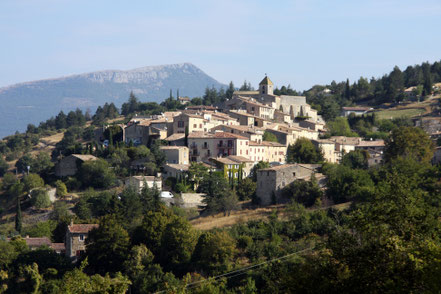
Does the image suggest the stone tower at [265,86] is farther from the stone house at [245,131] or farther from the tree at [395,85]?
the tree at [395,85]

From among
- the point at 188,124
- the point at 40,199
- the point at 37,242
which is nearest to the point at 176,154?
the point at 188,124

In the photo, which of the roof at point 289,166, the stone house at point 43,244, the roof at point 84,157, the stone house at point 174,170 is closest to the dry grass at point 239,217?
the roof at point 289,166

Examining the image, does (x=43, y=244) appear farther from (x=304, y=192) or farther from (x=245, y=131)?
(x=245, y=131)

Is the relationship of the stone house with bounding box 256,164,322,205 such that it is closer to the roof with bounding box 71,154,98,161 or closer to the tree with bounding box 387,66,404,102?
the roof with bounding box 71,154,98,161

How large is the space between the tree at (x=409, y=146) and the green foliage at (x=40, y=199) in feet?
102

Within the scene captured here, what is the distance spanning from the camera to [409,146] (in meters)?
57.7

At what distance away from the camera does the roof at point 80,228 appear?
50.0 m

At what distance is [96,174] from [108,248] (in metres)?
17.8

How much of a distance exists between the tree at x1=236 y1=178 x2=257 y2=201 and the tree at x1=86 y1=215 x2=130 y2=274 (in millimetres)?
12488

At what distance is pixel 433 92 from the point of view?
108062 mm

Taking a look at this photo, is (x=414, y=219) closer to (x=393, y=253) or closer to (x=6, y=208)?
(x=393, y=253)

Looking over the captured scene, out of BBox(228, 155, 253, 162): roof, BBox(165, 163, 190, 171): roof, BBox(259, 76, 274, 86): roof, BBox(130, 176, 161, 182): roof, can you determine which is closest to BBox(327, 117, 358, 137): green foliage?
BBox(259, 76, 274, 86): roof

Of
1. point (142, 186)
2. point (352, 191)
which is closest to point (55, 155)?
point (142, 186)

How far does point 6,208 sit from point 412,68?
281 feet
